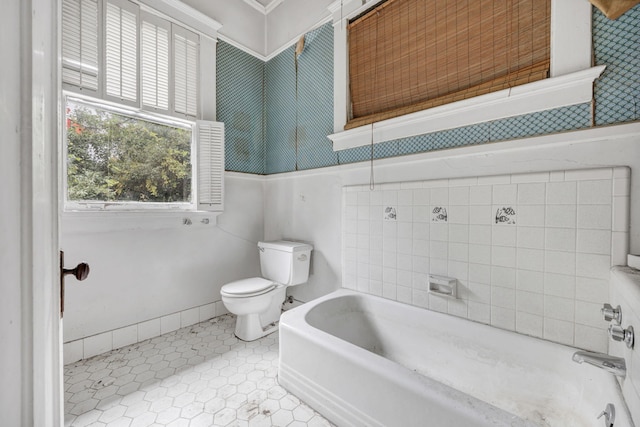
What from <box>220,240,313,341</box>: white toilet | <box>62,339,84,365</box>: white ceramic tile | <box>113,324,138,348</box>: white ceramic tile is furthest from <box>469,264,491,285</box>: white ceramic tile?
<box>62,339,84,365</box>: white ceramic tile

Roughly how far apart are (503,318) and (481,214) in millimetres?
572

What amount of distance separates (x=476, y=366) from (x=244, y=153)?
2.45 metres

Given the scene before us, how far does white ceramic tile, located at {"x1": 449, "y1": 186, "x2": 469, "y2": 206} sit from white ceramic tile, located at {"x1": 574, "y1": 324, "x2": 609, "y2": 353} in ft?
2.52

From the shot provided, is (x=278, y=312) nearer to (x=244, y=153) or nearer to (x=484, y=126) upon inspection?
(x=244, y=153)

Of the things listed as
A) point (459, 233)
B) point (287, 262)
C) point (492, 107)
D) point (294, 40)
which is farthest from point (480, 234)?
point (294, 40)

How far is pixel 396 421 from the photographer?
1.06 m

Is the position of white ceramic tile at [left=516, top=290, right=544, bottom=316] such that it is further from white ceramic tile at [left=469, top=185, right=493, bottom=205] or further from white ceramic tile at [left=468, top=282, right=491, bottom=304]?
white ceramic tile at [left=469, top=185, right=493, bottom=205]

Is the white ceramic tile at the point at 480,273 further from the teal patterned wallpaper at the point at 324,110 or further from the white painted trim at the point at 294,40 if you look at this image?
the white painted trim at the point at 294,40

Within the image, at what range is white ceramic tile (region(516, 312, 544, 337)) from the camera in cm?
135

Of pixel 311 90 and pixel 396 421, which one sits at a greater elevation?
pixel 311 90

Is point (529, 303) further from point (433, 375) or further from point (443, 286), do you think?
point (433, 375)

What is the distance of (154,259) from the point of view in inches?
83.4

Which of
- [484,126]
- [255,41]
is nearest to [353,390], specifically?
[484,126]

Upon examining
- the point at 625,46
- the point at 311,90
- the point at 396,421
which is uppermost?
the point at 311,90
